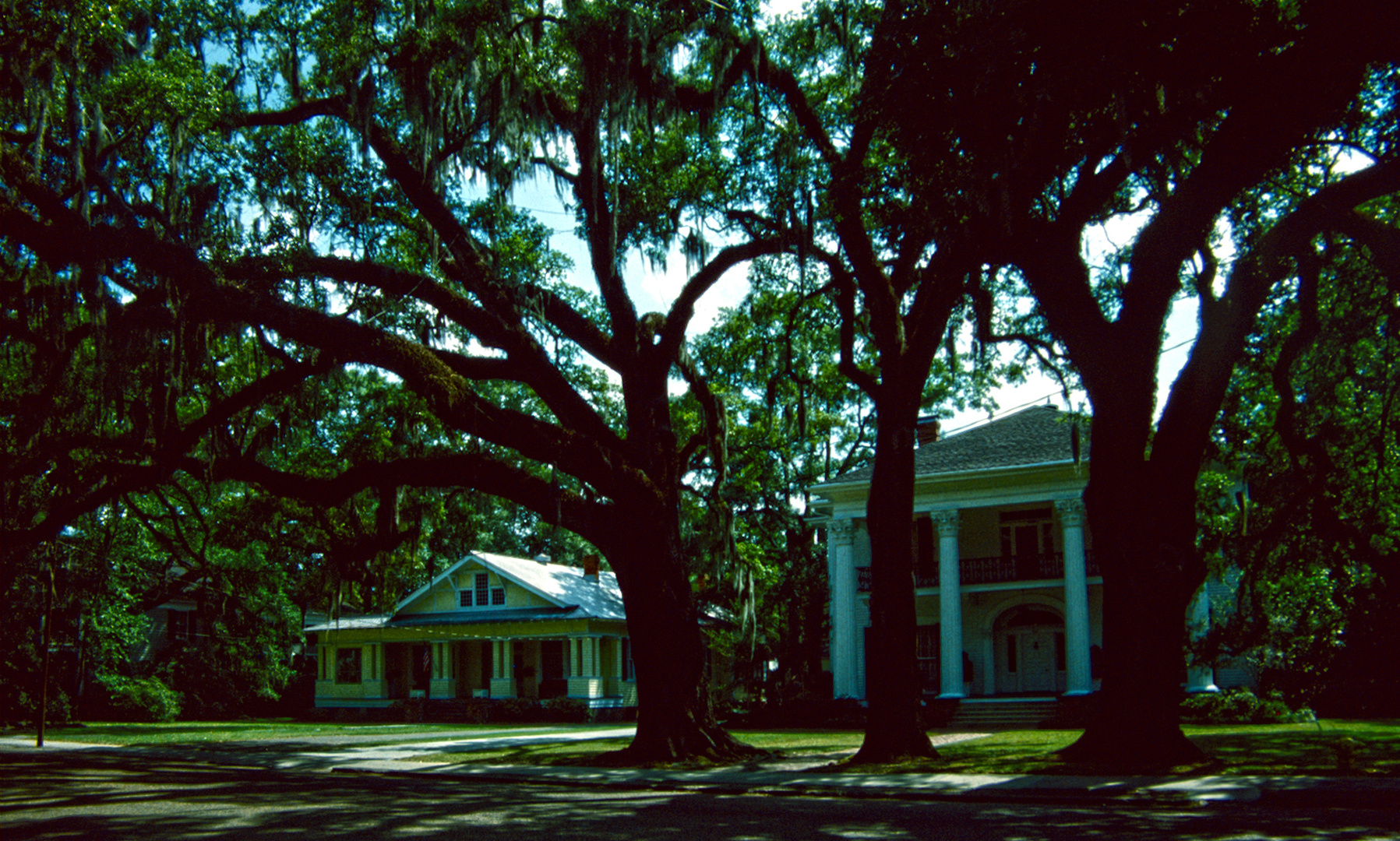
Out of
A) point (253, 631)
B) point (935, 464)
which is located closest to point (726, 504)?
point (935, 464)

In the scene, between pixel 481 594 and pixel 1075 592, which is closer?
pixel 1075 592

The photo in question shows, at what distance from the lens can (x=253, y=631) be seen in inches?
1556

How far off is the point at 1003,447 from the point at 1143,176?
1819 cm

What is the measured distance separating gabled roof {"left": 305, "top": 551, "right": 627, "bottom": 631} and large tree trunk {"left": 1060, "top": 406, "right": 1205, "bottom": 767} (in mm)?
25331

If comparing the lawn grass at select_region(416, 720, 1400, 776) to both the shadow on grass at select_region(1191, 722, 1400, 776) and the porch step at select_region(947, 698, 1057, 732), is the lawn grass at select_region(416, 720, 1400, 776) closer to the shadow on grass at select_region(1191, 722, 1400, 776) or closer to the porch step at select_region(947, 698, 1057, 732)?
the shadow on grass at select_region(1191, 722, 1400, 776)

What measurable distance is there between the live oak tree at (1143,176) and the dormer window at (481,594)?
2883 cm

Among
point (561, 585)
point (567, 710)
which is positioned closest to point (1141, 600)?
point (567, 710)

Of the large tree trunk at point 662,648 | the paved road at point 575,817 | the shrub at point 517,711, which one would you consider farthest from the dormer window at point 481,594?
the paved road at point 575,817

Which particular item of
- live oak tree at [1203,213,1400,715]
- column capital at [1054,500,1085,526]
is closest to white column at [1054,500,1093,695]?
column capital at [1054,500,1085,526]

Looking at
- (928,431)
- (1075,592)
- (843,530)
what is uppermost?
(928,431)

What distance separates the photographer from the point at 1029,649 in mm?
33312

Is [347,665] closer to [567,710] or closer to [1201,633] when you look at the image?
[567,710]

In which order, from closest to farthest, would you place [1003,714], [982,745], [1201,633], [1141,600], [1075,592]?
[1141,600]
[982,745]
[1201,633]
[1003,714]
[1075,592]

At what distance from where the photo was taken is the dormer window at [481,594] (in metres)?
40.5
